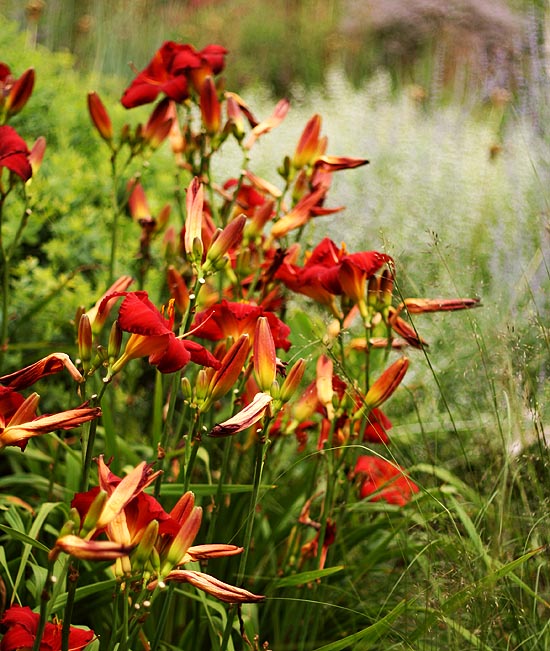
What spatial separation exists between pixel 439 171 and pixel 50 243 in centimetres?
165

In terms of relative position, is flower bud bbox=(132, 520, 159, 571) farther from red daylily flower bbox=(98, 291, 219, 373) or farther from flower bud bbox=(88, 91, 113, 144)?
flower bud bbox=(88, 91, 113, 144)

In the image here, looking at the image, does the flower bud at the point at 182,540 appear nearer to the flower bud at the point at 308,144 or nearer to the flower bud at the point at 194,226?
the flower bud at the point at 194,226

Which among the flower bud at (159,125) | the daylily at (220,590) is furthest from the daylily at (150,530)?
the flower bud at (159,125)

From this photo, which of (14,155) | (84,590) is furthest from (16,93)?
(84,590)

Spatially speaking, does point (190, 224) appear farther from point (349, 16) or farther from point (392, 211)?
point (349, 16)

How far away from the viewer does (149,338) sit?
0.95m

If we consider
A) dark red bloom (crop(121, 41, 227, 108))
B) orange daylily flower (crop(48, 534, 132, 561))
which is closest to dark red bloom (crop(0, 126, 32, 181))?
dark red bloom (crop(121, 41, 227, 108))

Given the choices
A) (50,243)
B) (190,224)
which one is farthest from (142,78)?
(50,243)

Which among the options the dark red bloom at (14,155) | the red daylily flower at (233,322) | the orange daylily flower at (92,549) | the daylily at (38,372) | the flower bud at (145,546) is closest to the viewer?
the orange daylily flower at (92,549)

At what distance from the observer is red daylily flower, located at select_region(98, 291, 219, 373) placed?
92cm

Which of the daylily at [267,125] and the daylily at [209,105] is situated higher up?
the daylily at [209,105]

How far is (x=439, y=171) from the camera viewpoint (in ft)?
10.9

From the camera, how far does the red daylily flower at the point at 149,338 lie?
3.02ft

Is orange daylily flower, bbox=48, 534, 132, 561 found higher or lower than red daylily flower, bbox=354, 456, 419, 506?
higher
